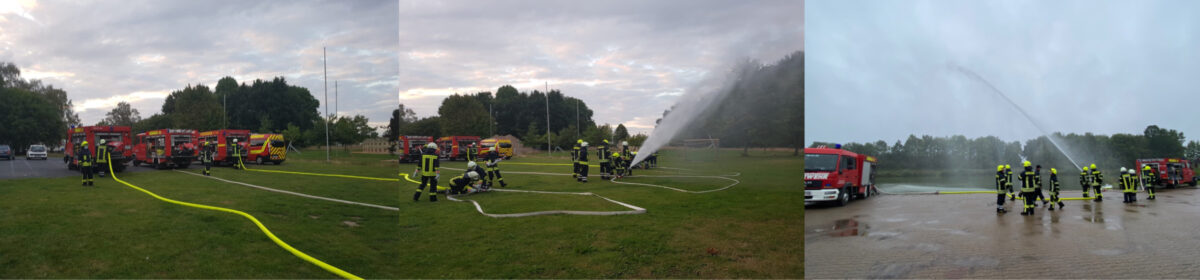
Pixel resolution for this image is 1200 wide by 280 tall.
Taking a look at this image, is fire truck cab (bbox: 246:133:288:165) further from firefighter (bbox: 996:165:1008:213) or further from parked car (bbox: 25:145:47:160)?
firefighter (bbox: 996:165:1008:213)

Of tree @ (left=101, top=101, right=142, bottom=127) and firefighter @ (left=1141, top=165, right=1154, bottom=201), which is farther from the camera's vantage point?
firefighter @ (left=1141, top=165, right=1154, bottom=201)

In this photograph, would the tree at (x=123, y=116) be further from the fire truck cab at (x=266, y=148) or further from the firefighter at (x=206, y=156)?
the fire truck cab at (x=266, y=148)

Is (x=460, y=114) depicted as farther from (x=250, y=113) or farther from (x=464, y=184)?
(x=250, y=113)

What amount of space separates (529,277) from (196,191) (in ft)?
15.8

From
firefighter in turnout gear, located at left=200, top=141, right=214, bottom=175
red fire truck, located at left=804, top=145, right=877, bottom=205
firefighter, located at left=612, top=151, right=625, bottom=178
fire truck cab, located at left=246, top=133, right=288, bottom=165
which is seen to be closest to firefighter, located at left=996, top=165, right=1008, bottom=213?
red fire truck, located at left=804, top=145, right=877, bottom=205

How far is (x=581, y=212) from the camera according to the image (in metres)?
4.93

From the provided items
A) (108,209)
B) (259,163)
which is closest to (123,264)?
(108,209)

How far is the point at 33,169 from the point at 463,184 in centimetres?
420

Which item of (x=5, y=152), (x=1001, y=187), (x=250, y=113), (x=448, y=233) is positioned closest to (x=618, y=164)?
(x=448, y=233)

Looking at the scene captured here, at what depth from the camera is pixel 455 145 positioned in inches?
214

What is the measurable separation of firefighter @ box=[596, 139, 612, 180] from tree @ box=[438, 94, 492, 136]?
3.64ft

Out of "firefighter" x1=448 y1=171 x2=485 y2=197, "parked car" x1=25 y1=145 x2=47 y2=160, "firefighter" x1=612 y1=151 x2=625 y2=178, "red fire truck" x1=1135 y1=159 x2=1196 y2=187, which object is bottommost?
"red fire truck" x1=1135 y1=159 x2=1196 y2=187

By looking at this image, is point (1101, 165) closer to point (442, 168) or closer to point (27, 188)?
Answer: point (442, 168)

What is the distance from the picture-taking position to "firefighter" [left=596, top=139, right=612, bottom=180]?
5355 mm
